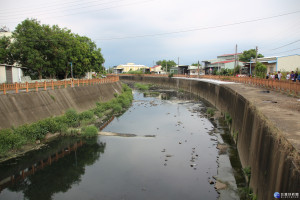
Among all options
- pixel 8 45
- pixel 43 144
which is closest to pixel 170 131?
pixel 43 144

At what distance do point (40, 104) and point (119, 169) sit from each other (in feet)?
31.3

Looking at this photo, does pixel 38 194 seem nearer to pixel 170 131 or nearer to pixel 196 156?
pixel 196 156

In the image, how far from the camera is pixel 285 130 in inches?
294

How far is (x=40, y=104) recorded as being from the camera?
725 inches

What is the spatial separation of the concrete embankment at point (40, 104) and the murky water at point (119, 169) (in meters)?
2.75

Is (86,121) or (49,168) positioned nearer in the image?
(49,168)

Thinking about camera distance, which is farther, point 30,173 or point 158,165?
point 158,165

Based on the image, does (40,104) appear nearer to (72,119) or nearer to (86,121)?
(72,119)

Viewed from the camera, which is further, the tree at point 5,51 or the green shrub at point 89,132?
the tree at point 5,51

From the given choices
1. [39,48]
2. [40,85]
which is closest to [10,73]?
[39,48]

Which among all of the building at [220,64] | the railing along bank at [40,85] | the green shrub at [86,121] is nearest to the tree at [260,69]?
the building at [220,64]

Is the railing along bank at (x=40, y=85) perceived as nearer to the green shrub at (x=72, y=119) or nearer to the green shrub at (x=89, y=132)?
the green shrub at (x=72, y=119)

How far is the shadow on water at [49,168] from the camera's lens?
10750 mm

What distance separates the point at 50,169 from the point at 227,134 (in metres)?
12.9
